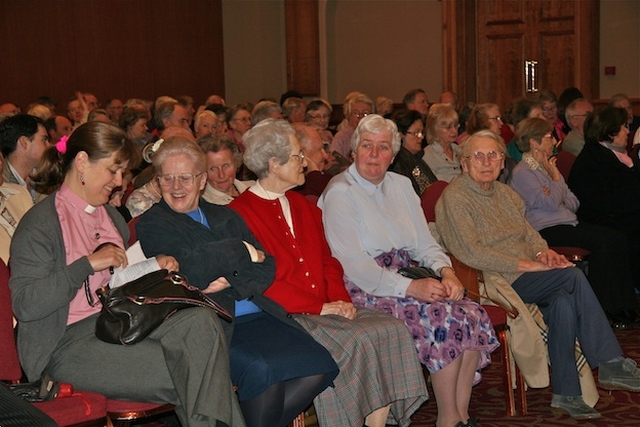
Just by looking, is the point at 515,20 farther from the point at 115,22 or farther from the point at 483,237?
the point at 483,237

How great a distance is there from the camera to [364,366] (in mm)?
3789

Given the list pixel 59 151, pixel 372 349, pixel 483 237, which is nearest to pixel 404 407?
pixel 372 349

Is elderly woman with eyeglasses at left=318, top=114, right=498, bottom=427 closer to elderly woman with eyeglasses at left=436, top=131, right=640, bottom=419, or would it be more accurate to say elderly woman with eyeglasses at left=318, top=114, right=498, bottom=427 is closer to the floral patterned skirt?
the floral patterned skirt

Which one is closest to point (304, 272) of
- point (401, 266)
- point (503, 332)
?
point (401, 266)

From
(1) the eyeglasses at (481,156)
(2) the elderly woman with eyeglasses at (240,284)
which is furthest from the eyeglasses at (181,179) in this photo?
(1) the eyeglasses at (481,156)

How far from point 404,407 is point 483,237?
103 cm

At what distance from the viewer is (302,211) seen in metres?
4.12

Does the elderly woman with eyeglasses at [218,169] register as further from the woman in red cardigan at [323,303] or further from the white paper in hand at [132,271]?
the white paper in hand at [132,271]

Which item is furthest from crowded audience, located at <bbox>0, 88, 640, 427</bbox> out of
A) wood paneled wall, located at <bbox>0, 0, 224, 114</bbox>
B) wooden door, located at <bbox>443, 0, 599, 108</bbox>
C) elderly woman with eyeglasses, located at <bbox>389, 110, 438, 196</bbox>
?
wood paneled wall, located at <bbox>0, 0, 224, 114</bbox>

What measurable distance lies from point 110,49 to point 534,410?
942 cm

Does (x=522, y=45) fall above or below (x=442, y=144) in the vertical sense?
above

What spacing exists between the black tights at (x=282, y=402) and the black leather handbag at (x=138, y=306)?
464mm

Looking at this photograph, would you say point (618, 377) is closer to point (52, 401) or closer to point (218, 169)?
point (218, 169)

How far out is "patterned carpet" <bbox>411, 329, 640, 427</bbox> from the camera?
171 inches
